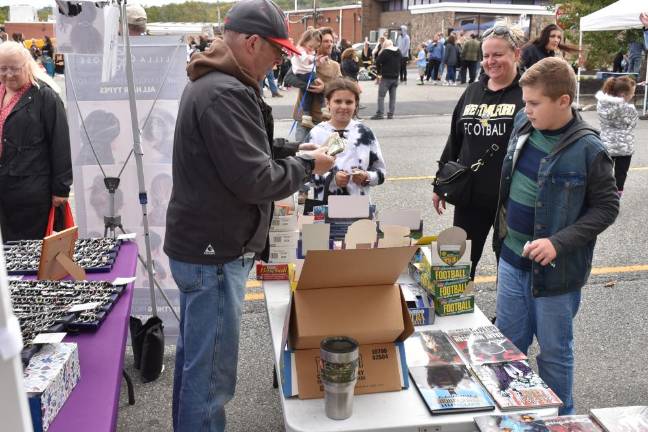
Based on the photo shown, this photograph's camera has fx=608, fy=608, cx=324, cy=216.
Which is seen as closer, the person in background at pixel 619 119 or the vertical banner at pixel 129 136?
the vertical banner at pixel 129 136

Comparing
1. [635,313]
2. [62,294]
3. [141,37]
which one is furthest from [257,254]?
[635,313]

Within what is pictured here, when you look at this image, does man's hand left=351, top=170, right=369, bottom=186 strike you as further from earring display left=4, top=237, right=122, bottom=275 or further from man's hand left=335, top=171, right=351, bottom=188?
earring display left=4, top=237, right=122, bottom=275

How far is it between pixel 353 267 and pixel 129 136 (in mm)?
2463

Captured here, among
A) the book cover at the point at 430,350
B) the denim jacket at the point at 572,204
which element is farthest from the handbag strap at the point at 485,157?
the book cover at the point at 430,350

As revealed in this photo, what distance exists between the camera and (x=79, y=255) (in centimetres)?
315

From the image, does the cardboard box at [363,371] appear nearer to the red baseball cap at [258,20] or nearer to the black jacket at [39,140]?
the red baseball cap at [258,20]

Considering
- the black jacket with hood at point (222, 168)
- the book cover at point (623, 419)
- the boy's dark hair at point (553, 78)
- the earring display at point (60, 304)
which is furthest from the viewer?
the boy's dark hair at point (553, 78)

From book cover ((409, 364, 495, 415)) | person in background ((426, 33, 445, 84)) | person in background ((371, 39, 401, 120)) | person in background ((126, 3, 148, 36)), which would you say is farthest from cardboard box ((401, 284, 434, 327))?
person in background ((426, 33, 445, 84))

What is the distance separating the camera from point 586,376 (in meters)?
3.50

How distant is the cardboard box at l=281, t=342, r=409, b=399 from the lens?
1.86 metres

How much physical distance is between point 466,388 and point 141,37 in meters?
3.01

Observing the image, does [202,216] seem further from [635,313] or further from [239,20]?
[635,313]

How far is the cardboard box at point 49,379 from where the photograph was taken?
171 centimetres

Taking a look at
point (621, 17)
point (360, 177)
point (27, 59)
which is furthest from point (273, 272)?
point (621, 17)
